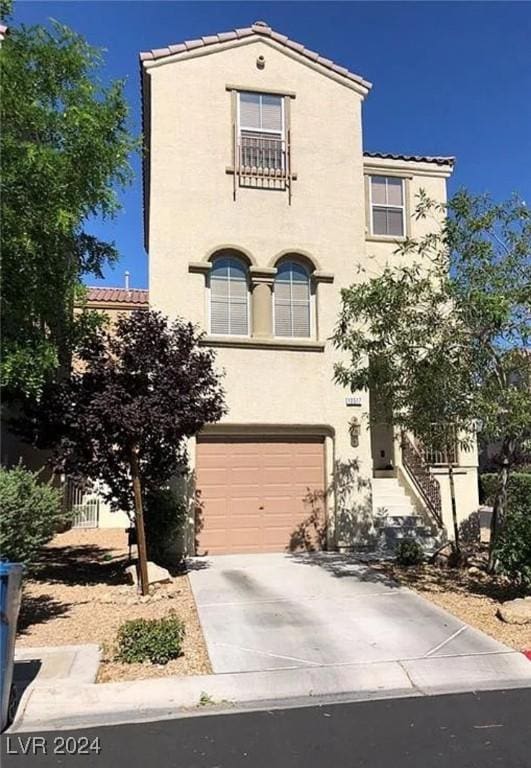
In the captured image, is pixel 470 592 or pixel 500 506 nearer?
pixel 470 592

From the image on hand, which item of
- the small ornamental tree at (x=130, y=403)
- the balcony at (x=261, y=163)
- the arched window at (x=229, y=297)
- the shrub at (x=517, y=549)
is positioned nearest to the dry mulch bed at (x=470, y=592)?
the shrub at (x=517, y=549)

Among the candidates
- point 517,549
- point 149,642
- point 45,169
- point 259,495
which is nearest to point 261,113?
point 45,169

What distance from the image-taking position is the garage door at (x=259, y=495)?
1248 cm

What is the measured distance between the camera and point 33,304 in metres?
8.94

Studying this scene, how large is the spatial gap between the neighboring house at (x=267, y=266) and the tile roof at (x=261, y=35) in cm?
3

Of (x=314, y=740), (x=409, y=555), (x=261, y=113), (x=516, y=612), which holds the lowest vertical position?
(x=314, y=740)

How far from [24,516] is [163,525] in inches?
177

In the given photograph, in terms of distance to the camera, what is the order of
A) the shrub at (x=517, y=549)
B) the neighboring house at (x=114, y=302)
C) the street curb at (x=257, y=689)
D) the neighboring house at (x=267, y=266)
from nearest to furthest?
the street curb at (x=257, y=689)
the shrub at (x=517, y=549)
the neighboring house at (x=267, y=266)
the neighboring house at (x=114, y=302)

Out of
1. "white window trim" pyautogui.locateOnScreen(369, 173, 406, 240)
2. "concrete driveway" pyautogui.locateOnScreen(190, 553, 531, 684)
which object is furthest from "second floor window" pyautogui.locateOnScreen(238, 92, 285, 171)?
"concrete driveway" pyautogui.locateOnScreen(190, 553, 531, 684)

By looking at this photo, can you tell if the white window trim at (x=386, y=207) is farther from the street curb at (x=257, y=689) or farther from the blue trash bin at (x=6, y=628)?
the blue trash bin at (x=6, y=628)

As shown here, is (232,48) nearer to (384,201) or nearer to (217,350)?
(384,201)

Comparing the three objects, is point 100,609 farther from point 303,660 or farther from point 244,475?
point 244,475

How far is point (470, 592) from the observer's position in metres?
9.43

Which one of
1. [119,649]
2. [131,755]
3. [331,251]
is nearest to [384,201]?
[331,251]
